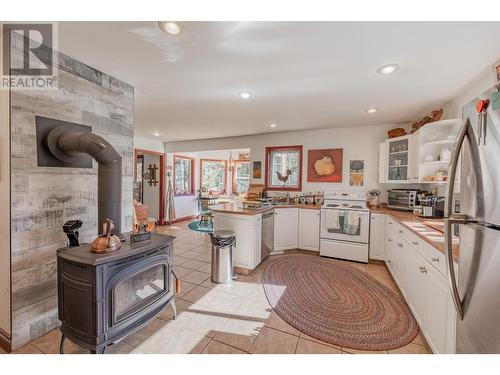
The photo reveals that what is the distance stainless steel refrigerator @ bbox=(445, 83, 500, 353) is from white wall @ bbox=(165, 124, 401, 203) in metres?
3.22

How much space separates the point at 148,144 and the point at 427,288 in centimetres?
609

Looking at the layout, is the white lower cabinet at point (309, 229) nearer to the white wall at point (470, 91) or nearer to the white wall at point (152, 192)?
the white wall at point (470, 91)

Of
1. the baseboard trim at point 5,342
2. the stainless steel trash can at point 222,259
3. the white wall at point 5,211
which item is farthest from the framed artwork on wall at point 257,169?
the baseboard trim at point 5,342

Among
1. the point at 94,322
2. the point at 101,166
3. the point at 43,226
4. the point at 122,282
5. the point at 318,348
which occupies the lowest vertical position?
the point at 318,348

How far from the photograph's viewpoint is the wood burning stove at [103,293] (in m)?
1.37

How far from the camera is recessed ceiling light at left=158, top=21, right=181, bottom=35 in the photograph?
1.36 m

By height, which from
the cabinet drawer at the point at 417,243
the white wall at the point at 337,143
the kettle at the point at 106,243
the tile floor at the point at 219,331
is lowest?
the tile floor at the point at 219,331

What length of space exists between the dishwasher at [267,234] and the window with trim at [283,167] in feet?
3.71

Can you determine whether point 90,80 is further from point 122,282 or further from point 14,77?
point 122,282

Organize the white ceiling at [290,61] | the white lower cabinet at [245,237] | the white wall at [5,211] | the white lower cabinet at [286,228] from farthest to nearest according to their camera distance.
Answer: the white lower cabinet at [286,228]
the white lower cabinet at [245,237]
the white wall at [5,211]
the white ceiling at [290,61]

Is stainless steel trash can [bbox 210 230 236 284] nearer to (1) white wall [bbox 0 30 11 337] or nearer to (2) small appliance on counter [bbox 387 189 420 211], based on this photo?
(1) white wall [bbox 0 30 11 337]

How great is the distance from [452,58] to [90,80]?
10.4 ft
